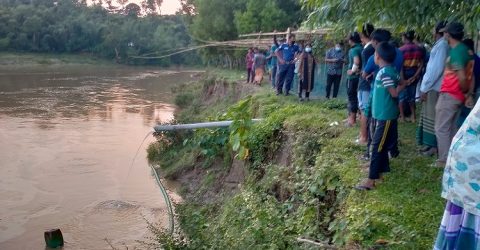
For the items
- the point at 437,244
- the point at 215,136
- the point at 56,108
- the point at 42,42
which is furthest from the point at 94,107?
the point at 42,42

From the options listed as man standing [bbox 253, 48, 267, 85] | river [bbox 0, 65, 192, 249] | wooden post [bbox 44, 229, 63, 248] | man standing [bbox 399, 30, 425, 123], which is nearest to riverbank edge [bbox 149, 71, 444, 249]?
man standing [bbox 399, 30, 425, 123]

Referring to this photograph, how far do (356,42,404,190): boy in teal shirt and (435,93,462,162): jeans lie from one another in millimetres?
538

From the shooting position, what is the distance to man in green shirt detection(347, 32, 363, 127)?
732 centimetres

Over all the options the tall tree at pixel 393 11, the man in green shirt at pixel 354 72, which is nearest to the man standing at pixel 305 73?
the man in green shirt at pixel 354 72

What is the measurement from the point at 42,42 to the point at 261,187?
54.7 m

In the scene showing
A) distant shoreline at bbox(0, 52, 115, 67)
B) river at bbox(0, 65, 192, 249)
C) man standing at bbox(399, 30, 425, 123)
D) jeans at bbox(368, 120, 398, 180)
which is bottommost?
river at bbox(0, 65, 192, 249)

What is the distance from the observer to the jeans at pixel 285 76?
481 inches

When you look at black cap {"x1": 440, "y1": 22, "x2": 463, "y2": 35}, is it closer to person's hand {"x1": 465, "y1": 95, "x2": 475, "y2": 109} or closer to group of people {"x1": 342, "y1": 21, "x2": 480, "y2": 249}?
group of people {"x1": 342, "y1": 21, "x2": 480, "y2": 249}

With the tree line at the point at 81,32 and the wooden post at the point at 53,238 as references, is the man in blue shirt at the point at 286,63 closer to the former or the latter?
the wooden post at the point at 53,238

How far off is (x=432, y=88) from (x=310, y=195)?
1.87 meters

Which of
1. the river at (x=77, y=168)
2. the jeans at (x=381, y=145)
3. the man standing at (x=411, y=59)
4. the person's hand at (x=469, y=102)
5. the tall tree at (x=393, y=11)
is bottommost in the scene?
the river at (x=77, y=168)

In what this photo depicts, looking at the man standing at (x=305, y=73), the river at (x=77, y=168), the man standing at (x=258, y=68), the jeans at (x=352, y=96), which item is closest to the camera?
the jeans at (x=352, y=96)

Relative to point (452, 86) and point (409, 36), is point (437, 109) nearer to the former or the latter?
point (452, 86)

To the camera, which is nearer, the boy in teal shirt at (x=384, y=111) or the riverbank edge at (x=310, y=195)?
the riverbank edge at (x=310, y=195)
